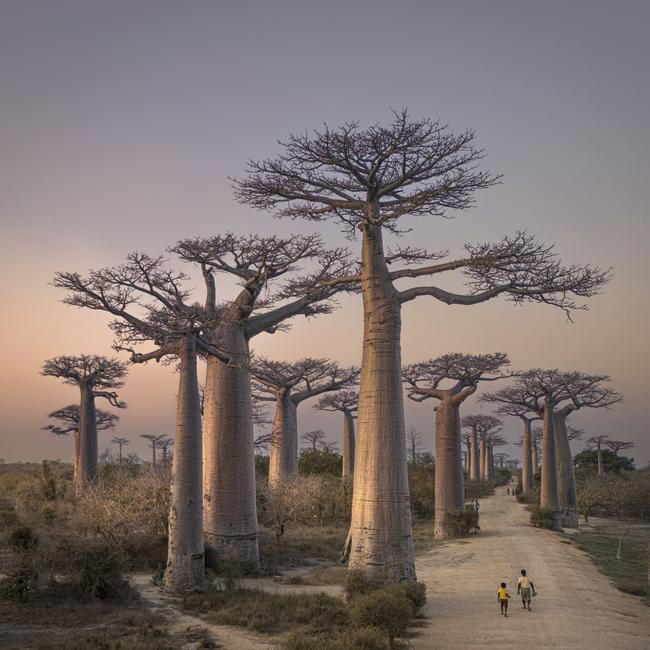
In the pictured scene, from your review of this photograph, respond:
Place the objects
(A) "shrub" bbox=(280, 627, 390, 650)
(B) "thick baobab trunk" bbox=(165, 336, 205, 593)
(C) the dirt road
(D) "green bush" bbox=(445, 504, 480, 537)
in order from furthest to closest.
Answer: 1. (D) "green bush" bbox=(445, 504, 480, 537)
2. (B) "thick baobab trunk" bbox=(165, 336, 205, 593)
3. (C) the dirt road
4. (A) "shrub" bbox=(280, 627, 390, 650)

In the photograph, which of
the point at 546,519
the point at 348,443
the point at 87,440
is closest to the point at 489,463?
the point at 348,443

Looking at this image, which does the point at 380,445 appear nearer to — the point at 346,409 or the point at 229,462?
the point at 229,462

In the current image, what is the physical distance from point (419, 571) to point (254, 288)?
608 centimetres

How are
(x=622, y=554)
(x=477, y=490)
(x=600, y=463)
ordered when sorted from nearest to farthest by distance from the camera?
1. (x=622, y=554)
2. (x=477, y=490)
3. (x=600, y=463)

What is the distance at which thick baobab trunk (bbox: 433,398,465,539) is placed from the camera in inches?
722

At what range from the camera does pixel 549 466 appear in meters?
21.6

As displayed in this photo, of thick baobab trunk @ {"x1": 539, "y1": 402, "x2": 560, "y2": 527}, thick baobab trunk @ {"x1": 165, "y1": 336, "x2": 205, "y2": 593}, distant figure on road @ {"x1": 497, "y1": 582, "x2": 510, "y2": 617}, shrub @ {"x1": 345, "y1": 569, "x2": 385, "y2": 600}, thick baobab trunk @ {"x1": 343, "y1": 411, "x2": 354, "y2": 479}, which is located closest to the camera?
distant figure on road @ {"x1": 497, "y1": 582, "x2": 510, "y2": 617}

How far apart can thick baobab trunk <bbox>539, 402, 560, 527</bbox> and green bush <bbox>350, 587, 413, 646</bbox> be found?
50.8 ft

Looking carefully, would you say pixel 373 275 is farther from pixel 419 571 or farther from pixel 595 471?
pixel 595 471

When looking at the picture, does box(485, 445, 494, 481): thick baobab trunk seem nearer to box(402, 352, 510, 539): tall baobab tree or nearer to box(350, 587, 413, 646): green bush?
box(402, 352, 510, 539): tall baobab tree

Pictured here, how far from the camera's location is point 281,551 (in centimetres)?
1385

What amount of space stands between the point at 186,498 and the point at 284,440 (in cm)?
1130

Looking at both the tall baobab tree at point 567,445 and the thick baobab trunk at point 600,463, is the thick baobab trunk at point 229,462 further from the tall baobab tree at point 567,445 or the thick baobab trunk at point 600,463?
the thick baobab trunk at point 600,463

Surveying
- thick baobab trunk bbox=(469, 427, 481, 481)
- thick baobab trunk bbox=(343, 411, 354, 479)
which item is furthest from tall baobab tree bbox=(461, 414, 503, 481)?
thick baobab trunk bbox=(343, 411, 354, 479)
